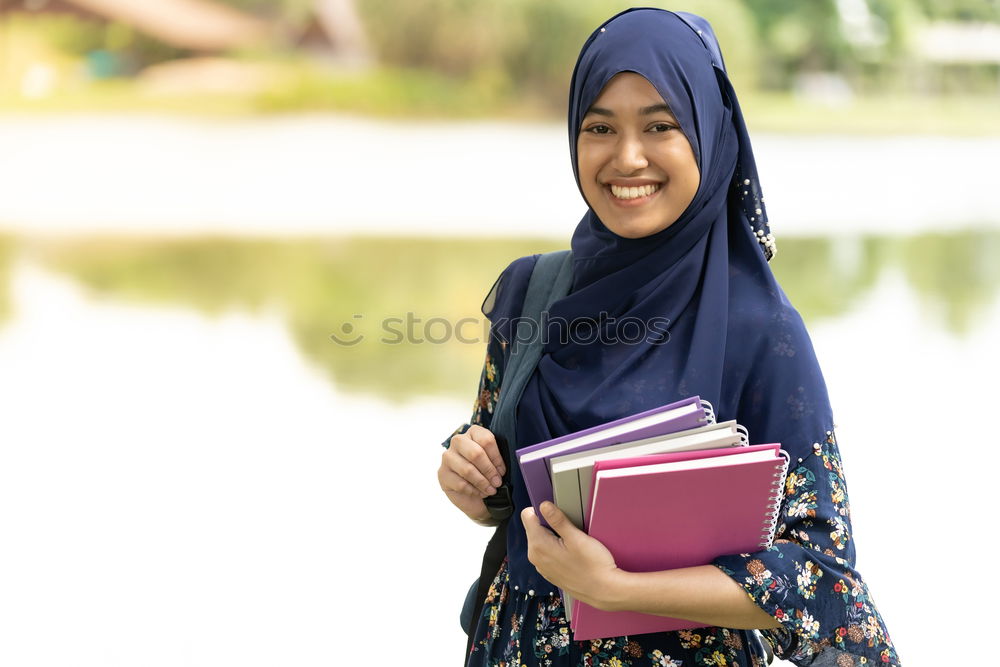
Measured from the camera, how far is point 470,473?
0.89 meters

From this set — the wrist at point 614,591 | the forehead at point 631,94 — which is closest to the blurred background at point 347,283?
the wrist at point 614,591

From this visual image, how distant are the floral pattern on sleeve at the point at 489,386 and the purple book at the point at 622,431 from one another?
8.4 inches

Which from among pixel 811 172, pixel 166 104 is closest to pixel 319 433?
pixel 166 104

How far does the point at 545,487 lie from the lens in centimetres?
79

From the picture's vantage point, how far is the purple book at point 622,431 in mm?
736

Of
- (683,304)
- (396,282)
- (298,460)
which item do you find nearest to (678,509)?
(683,304)

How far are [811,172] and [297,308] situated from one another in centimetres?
508

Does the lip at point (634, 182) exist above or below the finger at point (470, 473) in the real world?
above

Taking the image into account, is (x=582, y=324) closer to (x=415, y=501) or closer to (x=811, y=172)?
(x=415, y=501)

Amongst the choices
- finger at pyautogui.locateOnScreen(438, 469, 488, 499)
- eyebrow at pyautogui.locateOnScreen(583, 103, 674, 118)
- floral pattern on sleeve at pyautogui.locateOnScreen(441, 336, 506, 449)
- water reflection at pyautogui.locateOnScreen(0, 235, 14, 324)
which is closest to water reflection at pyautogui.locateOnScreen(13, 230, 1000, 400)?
water reflection at pyautogui.locateOnScreen(0, 235, 14, 324)

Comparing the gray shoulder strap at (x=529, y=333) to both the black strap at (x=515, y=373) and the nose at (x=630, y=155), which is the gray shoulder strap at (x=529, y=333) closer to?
the black strap at (x=515, y=373)

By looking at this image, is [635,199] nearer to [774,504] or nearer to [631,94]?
[631,94]

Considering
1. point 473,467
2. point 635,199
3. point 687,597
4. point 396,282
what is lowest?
point 687,597

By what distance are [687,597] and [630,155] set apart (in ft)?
1.12
